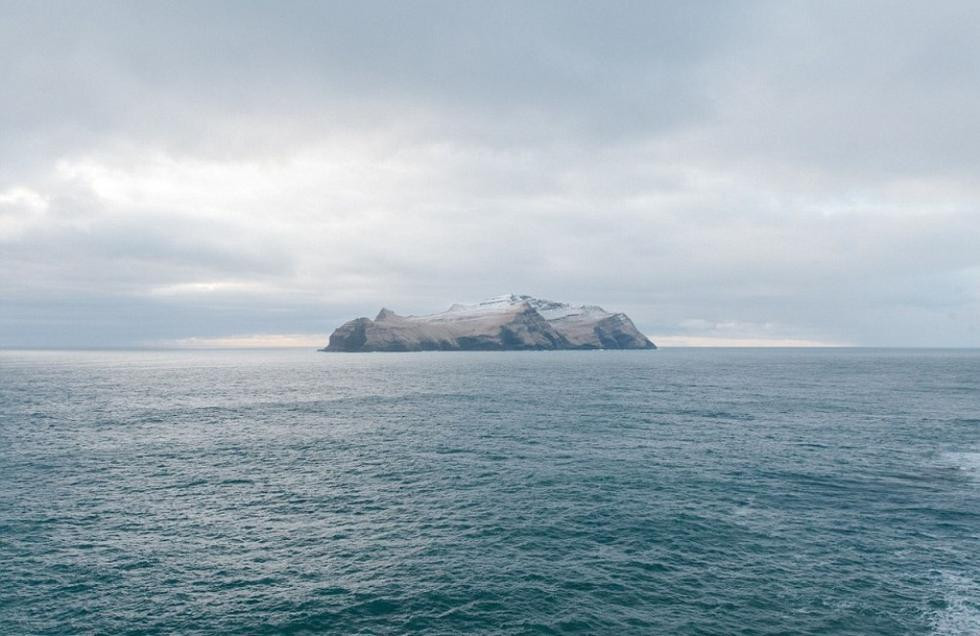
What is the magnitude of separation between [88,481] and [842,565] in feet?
227

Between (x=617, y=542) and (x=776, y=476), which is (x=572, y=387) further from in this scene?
(x=617, y=542)

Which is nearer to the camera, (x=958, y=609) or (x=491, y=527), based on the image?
(x=958, y=609)

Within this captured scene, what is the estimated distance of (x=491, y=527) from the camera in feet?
148

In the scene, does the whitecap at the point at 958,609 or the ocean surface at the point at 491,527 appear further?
the ocean surface at the point at 491,527

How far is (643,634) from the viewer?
99.0 feet

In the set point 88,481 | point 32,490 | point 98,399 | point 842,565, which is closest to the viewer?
point 842,565

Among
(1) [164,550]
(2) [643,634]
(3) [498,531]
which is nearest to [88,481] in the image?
(1) [164,550]

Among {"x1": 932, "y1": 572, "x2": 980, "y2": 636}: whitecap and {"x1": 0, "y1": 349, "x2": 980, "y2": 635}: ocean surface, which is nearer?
{"x1": 932, "y1": 572, "x2": 980, "y2": 636}: whitecap

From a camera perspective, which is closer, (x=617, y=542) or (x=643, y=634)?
(x=643, y=634)

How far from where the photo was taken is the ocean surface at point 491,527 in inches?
1270

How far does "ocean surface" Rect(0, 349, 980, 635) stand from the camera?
3225cm

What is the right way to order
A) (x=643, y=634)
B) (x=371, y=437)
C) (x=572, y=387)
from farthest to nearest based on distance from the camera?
1. (x=572, y=387)
2. (x=371, y=437)
3. (x=643, y=634)

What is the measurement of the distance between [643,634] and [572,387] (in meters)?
127

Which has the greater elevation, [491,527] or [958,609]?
[491,527]
